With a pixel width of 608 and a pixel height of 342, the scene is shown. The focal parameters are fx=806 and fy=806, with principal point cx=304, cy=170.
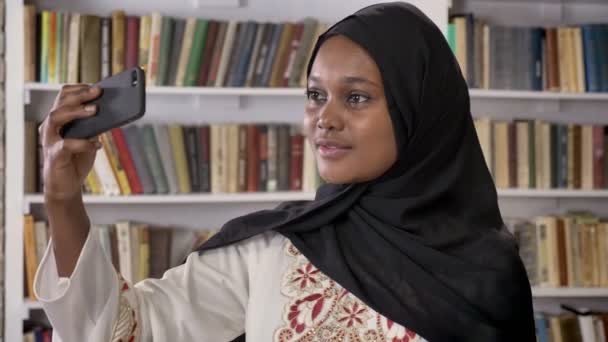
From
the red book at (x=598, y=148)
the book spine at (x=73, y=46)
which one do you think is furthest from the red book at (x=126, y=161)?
the red book at (x=598, y=148)

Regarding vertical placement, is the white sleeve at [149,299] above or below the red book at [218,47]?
below

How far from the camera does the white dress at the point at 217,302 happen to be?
114cm

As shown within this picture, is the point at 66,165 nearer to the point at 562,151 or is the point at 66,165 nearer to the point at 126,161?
the point at 126,161

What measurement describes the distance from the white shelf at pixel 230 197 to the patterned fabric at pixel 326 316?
177 centimetres

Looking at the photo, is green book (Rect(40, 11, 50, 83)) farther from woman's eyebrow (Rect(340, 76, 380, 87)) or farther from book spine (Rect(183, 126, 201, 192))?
woman's eyebrow (Rect(340, 76, 380, 87))

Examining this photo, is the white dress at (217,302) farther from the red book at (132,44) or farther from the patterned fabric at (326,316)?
the red book at (132,44)

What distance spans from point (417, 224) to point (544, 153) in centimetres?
204

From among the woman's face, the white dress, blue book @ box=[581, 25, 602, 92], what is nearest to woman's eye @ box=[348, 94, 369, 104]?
the woman's face

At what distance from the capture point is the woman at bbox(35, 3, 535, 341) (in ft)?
4.18

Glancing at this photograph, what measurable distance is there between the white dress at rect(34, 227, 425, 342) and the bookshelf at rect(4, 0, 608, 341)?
1.73 metres

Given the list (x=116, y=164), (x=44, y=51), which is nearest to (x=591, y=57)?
(x=116, y=164)

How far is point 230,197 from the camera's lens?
121 inches

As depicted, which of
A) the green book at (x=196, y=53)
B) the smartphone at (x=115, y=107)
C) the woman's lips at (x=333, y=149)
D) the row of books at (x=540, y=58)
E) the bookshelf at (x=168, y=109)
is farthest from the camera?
the row of books at (x=540, y=58)

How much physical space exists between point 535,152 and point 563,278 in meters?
0.52
